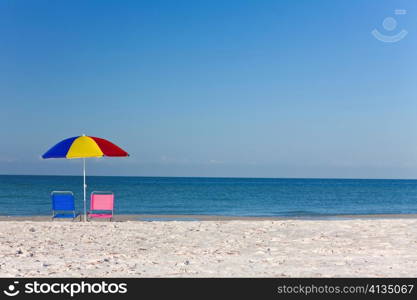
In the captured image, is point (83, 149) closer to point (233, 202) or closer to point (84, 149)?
point (84, 149)

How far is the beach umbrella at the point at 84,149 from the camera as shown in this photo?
10.8 m

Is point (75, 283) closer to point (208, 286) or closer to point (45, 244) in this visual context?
point (208, 286)

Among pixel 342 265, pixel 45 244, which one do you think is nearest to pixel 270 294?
pixel 342 265

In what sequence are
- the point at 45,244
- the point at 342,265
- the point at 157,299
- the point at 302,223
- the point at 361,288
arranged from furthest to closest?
1. the point at 302,223
2. the point at 45,244
3. the point at 342,265
4. the point at 361,288
5. the point at 157,299

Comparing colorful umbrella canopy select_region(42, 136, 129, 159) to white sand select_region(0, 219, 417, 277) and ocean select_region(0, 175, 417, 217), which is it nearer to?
white sand select_region(0, 219, 417, 277)

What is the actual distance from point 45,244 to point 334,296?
4.68 metres

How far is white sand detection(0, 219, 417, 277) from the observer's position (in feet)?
19.1

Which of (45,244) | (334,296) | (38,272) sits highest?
(45,244)

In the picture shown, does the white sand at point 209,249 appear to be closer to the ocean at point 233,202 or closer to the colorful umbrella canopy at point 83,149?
the colorful umbrella canopy at point 83,149

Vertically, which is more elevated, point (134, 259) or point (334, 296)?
point (134, 259)

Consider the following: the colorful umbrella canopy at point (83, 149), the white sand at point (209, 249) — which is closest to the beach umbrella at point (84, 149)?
the colorful umbrella canopy at point (83, 149)

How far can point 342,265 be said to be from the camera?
618cm

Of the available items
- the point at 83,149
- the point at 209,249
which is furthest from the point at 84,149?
the point at 209,249

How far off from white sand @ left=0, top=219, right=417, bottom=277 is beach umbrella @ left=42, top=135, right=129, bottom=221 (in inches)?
54.4
